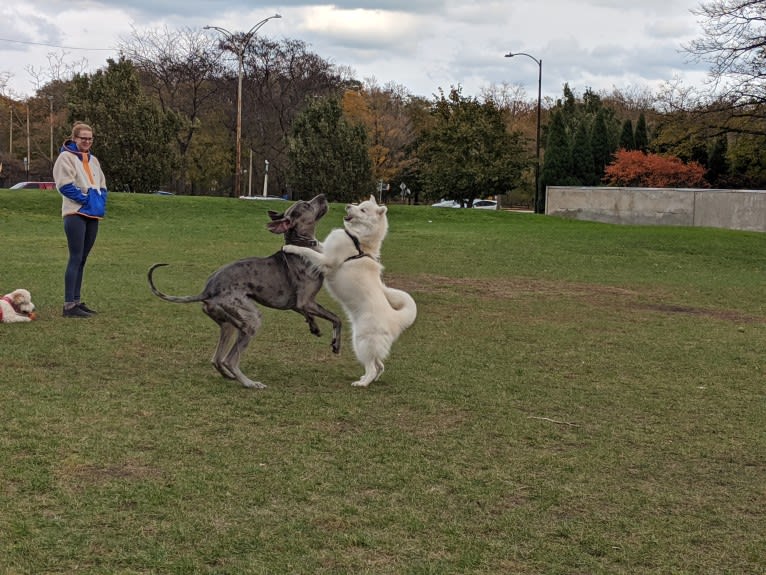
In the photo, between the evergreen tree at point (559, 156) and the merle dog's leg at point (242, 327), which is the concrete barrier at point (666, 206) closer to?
the evergreen tree at point (559, 156)

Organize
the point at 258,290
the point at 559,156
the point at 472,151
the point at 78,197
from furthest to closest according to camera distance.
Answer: the point at 472,151
the point at 559,156
the point at 78,197
the point at 258,290

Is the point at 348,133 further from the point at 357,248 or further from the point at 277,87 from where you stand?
the point at 357,248

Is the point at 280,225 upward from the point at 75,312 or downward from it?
upward

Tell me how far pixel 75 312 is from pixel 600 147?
34994mm

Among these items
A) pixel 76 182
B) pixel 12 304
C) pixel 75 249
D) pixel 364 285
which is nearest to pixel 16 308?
pixel 12 304

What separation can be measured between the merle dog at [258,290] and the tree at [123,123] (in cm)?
3043

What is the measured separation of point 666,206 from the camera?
104ft

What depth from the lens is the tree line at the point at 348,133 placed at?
1372 inches

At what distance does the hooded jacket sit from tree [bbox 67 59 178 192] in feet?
89.2

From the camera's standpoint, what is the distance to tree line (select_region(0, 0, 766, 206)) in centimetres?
3484

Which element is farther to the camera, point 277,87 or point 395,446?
point 277,87

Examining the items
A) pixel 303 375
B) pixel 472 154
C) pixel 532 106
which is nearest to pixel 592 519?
pixel 303 375

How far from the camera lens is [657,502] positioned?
4.38 m

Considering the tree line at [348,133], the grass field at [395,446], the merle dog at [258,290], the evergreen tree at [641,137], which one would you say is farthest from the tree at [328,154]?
the merle dog at [258,290]
